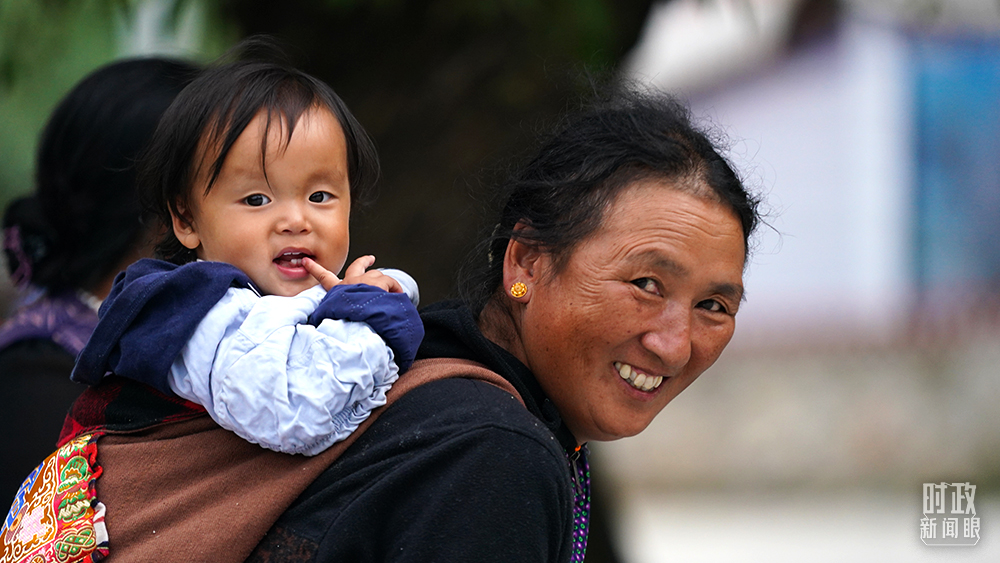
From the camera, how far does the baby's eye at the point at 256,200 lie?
1859 millimetres

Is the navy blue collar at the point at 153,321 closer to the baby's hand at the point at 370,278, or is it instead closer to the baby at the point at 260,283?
the baby at the point at 260,283

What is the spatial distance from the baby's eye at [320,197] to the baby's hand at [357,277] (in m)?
0.13

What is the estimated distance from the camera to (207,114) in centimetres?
186

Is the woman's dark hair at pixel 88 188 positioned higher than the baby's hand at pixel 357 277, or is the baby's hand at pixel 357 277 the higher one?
the woman's dark hair at pixel 88 188

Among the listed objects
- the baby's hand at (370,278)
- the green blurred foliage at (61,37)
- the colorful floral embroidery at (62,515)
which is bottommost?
the colorful floral embroidery at (62,515)

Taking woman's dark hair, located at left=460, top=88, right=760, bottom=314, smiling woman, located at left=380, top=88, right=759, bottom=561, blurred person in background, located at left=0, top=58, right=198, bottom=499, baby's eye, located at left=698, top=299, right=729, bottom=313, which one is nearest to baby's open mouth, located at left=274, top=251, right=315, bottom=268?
smiling woman, located at left=380, top=88, right=759, bottom=561

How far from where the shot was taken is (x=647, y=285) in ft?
6.04

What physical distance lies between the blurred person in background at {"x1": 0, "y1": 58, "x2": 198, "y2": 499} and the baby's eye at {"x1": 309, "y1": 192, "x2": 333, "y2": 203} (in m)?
0.87

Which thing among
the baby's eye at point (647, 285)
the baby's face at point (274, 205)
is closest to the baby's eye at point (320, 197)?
the baby's face at point (274, 205)

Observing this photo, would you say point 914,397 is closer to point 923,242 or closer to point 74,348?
point 923,242

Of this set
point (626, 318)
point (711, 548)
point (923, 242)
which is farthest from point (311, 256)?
point (923, 242)

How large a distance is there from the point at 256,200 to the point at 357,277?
10.8 inches

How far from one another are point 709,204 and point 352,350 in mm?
752

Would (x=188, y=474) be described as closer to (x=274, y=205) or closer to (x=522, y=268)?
(x=274, y=205)
